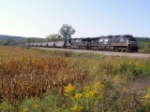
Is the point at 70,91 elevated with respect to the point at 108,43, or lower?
lower

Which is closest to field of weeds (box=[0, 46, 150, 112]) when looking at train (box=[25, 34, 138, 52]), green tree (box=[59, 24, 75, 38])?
train (box=[25, 34, 138, 52])

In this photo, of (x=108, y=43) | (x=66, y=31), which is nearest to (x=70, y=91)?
(x=108, y=43)

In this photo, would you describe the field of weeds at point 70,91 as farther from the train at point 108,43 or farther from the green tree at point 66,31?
the green tree at point 66,31

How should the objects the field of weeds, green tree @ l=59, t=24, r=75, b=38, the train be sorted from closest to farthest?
the field of weeds < the train < green tree @ l=59, t=24, r=75, b=38

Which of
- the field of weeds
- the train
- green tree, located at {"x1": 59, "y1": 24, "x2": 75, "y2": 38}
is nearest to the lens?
the field of weeds

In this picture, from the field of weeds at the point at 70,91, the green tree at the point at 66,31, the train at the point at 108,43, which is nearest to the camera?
the field of weeds at the point at 70,91

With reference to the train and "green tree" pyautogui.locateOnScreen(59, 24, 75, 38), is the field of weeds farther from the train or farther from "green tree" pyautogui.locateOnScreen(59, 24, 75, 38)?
"green tree" pyautogui.locateOnScreen(59, 24, 75, 38)

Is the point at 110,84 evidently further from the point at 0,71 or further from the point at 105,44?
the point at 105,44

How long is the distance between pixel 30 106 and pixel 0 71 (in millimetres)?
4888

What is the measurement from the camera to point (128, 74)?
31.5 ft

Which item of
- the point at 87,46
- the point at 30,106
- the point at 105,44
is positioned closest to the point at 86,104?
the point at 30,106

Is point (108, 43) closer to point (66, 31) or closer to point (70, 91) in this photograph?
point (70, 91)

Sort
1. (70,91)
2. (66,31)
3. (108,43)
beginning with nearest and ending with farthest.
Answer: (70,91) → (108,43) → (66,31)

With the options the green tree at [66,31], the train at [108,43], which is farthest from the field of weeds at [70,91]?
the green tree at [66,31]
